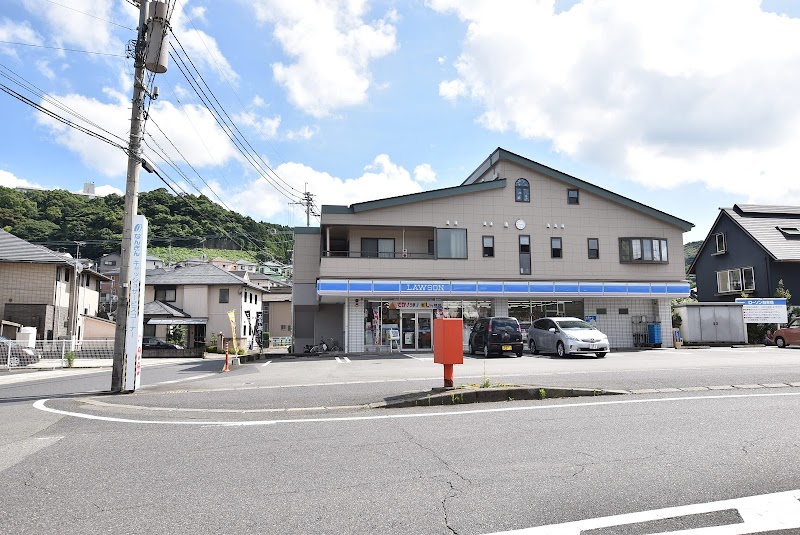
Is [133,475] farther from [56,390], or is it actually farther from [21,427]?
[56,390]

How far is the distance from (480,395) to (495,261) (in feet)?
59.8

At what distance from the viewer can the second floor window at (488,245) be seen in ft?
84.8

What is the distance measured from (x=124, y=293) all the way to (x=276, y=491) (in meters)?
8.18

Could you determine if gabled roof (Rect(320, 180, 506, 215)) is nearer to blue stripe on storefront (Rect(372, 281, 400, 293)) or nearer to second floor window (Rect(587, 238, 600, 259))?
blue stripe on storefront (Rect(372, 281, 400, 293))

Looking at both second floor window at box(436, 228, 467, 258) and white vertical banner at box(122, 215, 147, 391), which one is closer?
white vertical banner at box(122, 215, 147, 391)

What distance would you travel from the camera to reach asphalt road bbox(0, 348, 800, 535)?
11.4ft

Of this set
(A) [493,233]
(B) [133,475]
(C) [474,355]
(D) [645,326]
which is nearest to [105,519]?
(B) [133,475]

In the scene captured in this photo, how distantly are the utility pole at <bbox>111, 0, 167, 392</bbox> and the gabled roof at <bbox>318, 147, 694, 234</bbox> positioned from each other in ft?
45.1

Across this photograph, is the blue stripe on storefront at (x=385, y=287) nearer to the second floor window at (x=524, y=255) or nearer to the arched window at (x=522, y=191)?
the second floor window at (x=524, y=255)

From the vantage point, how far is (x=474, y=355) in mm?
20688

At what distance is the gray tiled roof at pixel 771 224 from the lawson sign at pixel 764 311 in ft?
17.6

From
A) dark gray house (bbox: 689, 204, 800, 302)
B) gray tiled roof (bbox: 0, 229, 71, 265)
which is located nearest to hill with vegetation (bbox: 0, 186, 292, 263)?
gray tiled roof (bbox: 0, 229, 71, 265)

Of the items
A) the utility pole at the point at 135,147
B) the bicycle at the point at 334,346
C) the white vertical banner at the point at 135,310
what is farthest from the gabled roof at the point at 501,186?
the white vertical banner at the point at 135,310

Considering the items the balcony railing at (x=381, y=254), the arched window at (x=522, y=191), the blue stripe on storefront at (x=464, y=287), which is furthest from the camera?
the arched window at (x=522, y=191)
